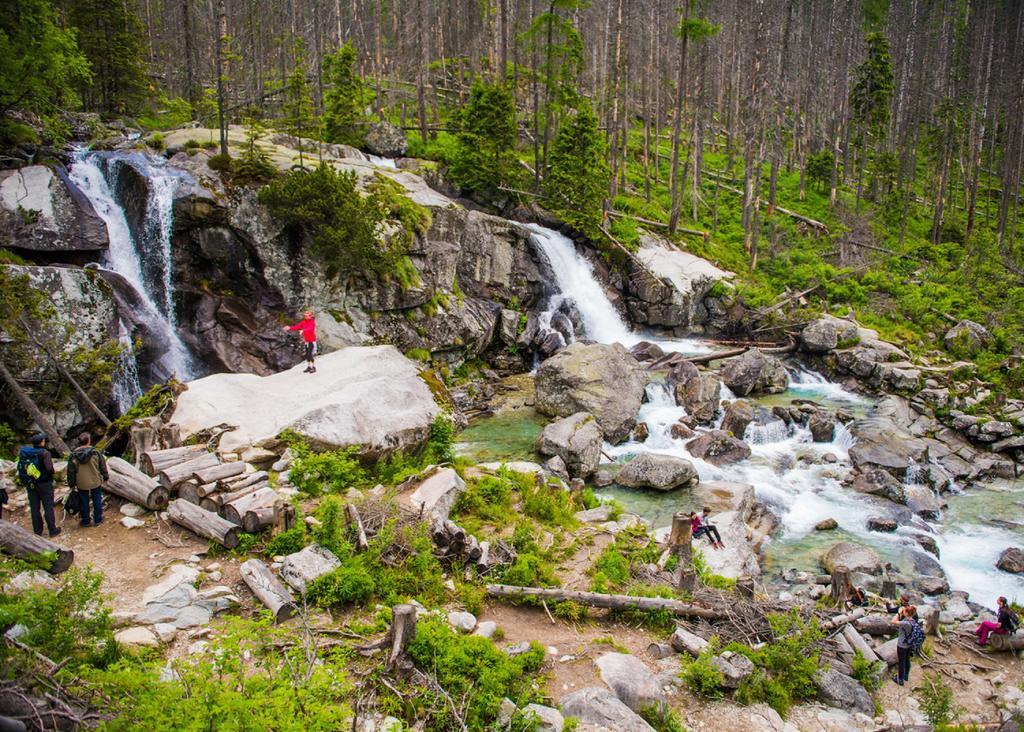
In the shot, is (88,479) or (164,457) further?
(164,457)

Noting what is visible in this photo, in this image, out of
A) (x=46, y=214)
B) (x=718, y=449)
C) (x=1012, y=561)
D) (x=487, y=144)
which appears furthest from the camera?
(x=487, y=144)

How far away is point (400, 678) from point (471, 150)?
27.1 m

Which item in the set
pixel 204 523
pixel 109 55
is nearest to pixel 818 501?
pixel 204 523

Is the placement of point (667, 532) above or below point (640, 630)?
below

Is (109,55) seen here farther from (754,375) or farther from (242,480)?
(754,375)

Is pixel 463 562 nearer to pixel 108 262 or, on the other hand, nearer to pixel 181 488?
pixel 181 488

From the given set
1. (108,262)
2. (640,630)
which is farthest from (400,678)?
(108,262)

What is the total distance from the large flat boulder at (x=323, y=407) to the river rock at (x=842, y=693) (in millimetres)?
8369

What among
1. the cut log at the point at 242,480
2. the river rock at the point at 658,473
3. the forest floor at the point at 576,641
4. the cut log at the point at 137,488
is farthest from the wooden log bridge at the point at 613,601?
the river rock at the point at 658,473

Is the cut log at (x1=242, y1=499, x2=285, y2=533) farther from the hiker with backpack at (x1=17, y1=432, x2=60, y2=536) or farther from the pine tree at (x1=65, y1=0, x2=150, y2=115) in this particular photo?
the pine tree at (x1=65, y1=0, x2=150, y2=115)

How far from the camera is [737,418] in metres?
19.1

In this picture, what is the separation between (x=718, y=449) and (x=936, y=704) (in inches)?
411

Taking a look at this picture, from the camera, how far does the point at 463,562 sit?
9.47 meters

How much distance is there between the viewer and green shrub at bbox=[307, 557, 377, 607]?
7734 mm
